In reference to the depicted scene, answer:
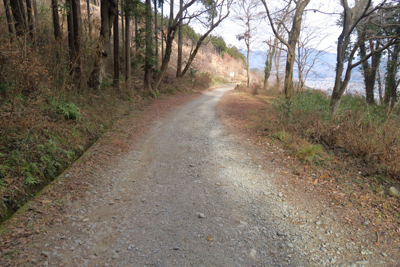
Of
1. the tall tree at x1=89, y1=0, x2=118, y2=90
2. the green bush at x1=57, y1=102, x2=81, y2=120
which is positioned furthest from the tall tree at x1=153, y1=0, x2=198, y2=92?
the green bush at x1=57, y1=102, x2=81, y2=120

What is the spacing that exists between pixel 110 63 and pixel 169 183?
14966 mm

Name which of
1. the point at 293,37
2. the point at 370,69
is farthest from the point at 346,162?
the point at 370,69

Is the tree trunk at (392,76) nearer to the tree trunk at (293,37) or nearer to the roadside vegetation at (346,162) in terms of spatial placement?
the tree trunk at (293,37)

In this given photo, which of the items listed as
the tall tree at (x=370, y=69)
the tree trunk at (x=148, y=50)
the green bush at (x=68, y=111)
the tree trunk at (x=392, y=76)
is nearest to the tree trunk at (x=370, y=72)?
the tall tree at (x=370, y=69)

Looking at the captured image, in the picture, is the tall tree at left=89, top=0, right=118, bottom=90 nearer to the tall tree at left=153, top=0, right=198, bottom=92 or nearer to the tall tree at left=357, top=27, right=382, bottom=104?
→ the tall tree at left=153, top=0, right=198, bottom=92

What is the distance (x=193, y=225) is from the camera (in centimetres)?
330

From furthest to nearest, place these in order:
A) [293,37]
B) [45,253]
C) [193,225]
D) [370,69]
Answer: [370,69] < [293,37] < [193,225] < [45,253]

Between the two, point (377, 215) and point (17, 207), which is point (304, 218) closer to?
point (377, 215)

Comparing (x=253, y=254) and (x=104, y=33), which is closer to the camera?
(x=253, y=254)

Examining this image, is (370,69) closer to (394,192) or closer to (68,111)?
(394,192)

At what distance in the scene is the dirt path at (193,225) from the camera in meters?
2.74

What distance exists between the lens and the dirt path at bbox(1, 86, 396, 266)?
8.98 feet

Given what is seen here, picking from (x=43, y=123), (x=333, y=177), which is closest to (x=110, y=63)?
(x=43, y=123)

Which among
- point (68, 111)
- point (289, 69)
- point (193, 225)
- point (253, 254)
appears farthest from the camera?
point (289, 69)
